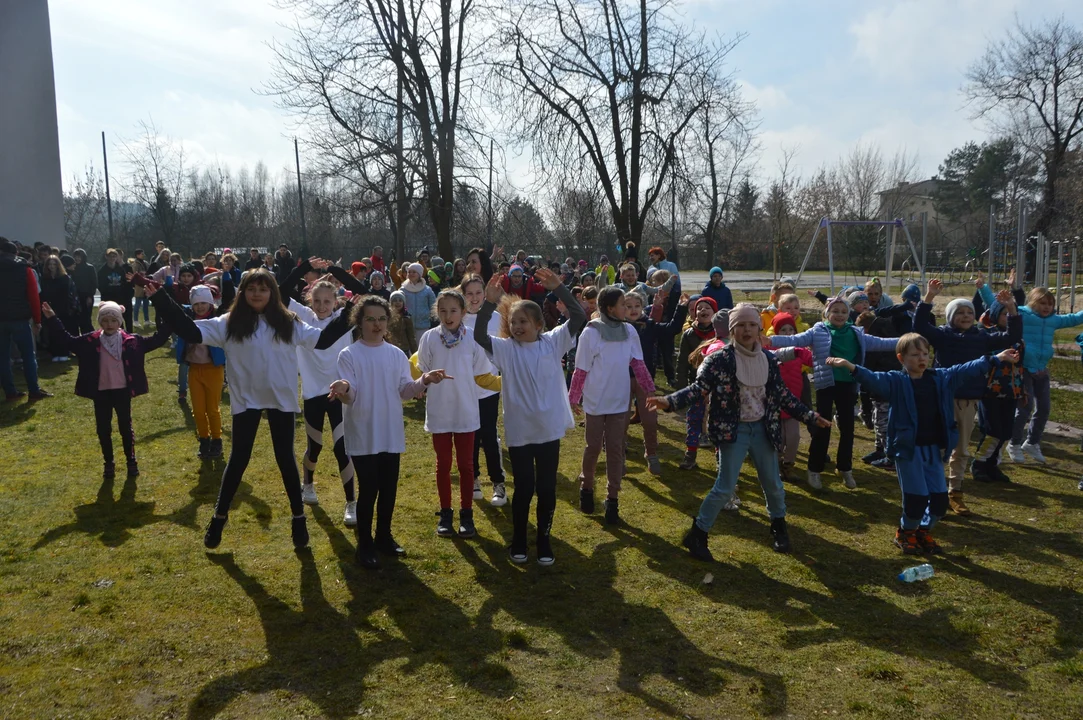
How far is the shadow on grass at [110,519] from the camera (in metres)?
6.39

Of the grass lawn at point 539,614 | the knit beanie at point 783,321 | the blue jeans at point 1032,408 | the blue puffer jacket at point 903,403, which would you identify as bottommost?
the grass lawn at point 539,614

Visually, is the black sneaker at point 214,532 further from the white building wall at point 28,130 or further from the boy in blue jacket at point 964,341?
the white building wall at point 28,130

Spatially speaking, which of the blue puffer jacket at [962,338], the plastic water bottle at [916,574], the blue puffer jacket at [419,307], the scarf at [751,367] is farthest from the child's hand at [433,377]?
the blue puffer jacket at [419,307]

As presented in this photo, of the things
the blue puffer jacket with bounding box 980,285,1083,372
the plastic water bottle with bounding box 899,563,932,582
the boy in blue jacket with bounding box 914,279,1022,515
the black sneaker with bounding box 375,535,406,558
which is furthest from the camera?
the blue puffer jacket with bounding box 980,285,1083,372

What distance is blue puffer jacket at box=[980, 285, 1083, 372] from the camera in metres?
8.41

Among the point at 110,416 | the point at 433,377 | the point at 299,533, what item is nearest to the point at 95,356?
the point at 110,416

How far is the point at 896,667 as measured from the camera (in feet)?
14.3

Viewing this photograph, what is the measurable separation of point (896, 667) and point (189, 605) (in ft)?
13.5

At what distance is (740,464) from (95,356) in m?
5.97

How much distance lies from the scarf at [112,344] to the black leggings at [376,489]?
3552mm

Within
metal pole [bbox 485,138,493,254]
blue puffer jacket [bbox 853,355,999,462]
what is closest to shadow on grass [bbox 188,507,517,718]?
blue puffer jacket [bbox 853,355,999,462]

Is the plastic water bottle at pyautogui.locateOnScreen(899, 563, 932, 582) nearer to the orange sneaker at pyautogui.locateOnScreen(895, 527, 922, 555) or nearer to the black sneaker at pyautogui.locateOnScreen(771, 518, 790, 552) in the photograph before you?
the orange sneaker at pyautogui.locateOnScreen(895, 527, 922, 555)

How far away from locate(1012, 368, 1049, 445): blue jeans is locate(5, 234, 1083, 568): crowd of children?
0.03m

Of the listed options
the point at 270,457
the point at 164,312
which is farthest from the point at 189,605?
the point at 270,457
